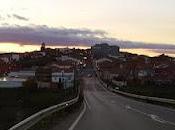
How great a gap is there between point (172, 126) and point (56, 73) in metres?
161

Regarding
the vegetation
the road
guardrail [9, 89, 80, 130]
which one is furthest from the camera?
the road

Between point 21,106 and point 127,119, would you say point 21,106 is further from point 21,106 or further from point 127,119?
point 127,119

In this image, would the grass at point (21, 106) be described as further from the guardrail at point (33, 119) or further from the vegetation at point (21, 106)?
the guardrail at point (33, 119)

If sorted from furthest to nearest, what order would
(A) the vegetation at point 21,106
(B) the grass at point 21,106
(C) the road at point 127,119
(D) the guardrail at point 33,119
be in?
(C) the road at point 127,119 → (A) the vegetation at point 21,106 → (B) the grass at point 21,106 → (D) the guardrail at point 33,119

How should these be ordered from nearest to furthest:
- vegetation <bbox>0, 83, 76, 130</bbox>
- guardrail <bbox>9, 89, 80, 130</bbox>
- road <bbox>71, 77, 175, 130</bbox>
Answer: guardrail <bbox>9, 89, 80, 130</bbox>
vegetation <bbox>0, 83, 76, 130</bbox>
road <bbox>71, 77, 175, 130</bbox>

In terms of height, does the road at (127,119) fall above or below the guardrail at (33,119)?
below

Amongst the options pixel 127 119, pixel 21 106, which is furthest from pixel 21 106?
pixel 127 119

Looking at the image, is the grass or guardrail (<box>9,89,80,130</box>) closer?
guardrail (<box>9,89,80,130</box>)

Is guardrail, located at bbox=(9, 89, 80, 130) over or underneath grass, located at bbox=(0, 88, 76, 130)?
over

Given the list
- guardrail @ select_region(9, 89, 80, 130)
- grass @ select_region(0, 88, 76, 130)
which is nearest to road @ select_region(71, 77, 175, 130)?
guardrail @ select_region(9, 89, 80, 130)

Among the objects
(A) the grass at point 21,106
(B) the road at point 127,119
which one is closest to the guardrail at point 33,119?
(A) the grass at point 21,106

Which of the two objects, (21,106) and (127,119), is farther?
(21,106)

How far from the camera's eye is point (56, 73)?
182125 millimetres

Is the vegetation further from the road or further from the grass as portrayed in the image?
the road
